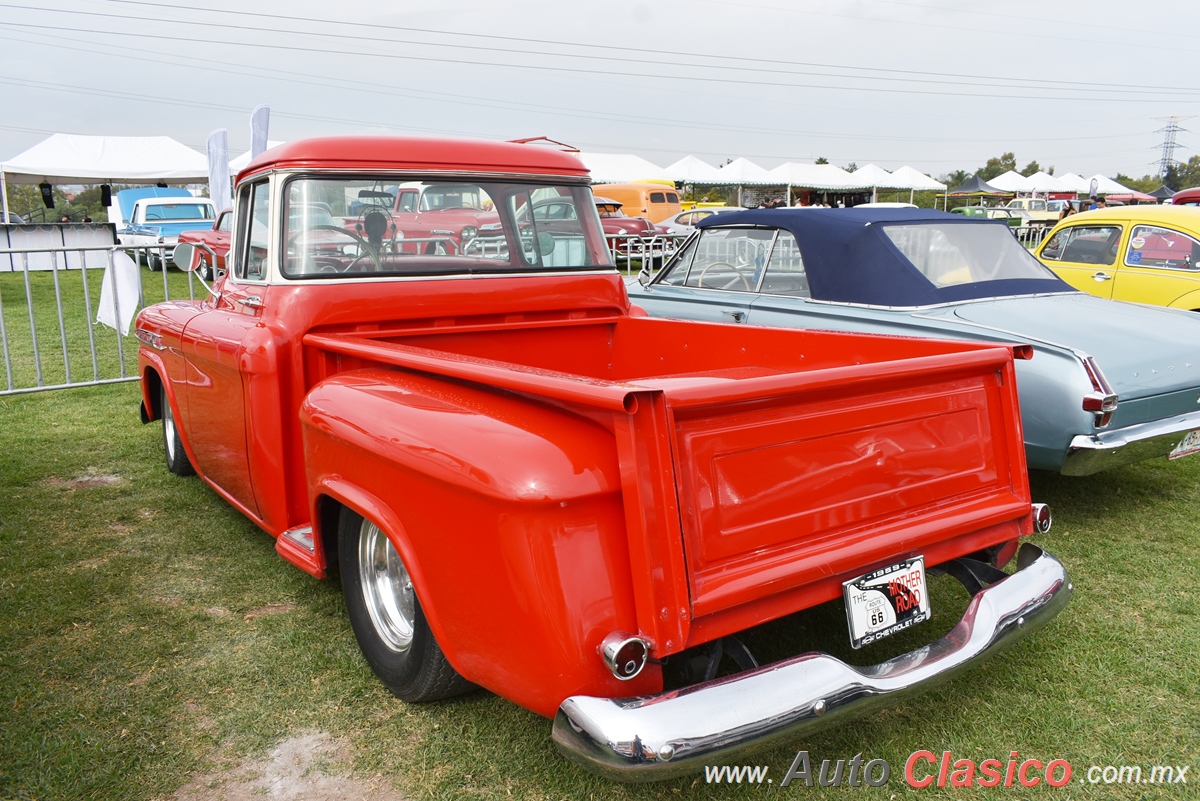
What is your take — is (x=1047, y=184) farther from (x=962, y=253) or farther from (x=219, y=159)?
(x=962, y=253)

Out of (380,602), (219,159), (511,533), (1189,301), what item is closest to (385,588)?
(380,602)

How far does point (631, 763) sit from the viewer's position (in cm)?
174

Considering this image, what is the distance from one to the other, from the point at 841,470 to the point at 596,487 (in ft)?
2.29

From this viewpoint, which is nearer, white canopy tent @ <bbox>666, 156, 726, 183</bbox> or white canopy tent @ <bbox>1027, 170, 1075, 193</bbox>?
white canopy tent @ <bbox>666, 156, 726, 183</bbox>

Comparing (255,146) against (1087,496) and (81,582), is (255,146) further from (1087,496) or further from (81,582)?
(1087,496)

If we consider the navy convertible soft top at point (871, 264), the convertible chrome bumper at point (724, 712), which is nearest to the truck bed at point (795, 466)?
the convertible chrome bumper at point (724, 712)

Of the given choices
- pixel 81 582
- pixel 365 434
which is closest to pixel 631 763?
pixel 365 434

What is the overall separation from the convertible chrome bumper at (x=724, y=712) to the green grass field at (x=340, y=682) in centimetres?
40

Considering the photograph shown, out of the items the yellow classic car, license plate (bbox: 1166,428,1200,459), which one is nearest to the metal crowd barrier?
license plate (bbox: 1166,428,1200,459)

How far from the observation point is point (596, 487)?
1863 mm

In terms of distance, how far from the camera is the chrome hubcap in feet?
8.76

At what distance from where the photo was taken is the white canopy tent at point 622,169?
31844 millimetres

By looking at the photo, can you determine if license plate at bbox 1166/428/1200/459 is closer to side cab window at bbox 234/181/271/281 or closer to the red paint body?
the red paint body

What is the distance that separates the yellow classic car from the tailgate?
216 inches
